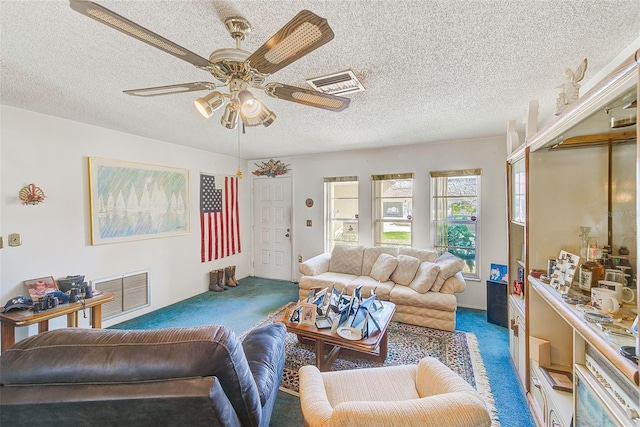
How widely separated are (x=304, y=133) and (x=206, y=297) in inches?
114

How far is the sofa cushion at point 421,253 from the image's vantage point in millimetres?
3490

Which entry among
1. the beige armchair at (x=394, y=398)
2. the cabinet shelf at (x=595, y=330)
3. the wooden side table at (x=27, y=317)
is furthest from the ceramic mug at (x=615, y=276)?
the wooden side table at (x=27, y=317)

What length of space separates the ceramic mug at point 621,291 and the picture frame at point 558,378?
0.60 metres

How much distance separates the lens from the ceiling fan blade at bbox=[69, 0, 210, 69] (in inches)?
32.9

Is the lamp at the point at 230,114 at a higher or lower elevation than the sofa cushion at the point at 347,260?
higher

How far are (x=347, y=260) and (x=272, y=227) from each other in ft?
6.11

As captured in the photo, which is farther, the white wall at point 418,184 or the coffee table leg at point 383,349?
the white wall at point 418,184

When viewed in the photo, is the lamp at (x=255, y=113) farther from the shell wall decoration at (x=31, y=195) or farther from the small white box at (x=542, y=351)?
the shell wall decoration at (x=31, y=195)

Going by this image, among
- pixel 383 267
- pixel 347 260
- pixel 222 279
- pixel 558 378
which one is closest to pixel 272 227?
pixel 222 279

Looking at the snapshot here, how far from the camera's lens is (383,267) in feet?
11.3

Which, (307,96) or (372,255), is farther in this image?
(372,255)

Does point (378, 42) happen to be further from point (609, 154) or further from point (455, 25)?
point (609, 154)

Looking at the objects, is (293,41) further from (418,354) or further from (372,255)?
(372,255)

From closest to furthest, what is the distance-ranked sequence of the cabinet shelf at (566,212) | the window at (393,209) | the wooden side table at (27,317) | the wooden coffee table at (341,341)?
the cabinet shelf at (566,212)
the wooden coffee table at (341,341)
the wooden side table at (27,317)
the window at (393,209)
